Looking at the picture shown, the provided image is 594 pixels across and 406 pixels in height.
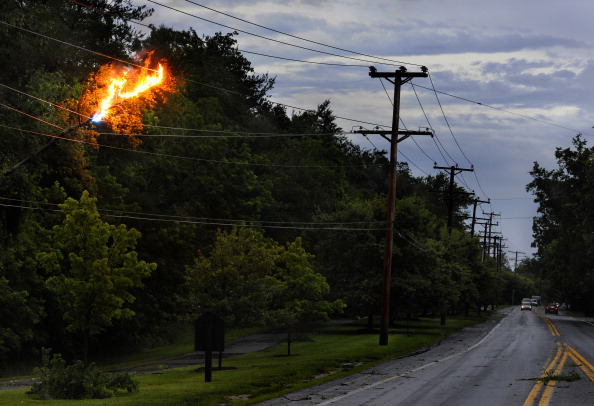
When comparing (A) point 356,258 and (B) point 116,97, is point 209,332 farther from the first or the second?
(A) point 356,258

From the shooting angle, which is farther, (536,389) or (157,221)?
(157,221)

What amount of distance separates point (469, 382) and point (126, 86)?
57.2 ft

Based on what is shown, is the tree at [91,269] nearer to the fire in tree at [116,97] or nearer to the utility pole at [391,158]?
the fire in tree at [116,97]

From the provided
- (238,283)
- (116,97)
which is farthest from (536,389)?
(116,97)

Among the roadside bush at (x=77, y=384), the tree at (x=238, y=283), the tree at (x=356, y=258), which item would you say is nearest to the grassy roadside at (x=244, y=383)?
the roadside bush at (x=77, y=384)

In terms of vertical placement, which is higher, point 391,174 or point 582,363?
point 391,174

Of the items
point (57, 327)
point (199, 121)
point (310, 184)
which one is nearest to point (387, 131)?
point (57, 327)

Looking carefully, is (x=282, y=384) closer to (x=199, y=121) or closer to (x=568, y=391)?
(x=568, y=391)

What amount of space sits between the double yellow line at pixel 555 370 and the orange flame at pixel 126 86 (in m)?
16.2

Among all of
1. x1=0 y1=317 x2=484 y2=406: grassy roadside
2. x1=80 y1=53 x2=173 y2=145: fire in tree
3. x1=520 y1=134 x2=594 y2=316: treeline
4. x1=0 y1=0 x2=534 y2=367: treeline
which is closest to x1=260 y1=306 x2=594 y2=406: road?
x1=0 y1=317 x2=484 y2=406: grassy roadside

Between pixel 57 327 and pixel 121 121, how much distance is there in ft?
60.8

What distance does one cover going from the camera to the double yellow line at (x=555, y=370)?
780 inches

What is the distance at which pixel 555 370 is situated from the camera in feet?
92.4

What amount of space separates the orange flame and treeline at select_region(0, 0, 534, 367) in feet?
4.00
